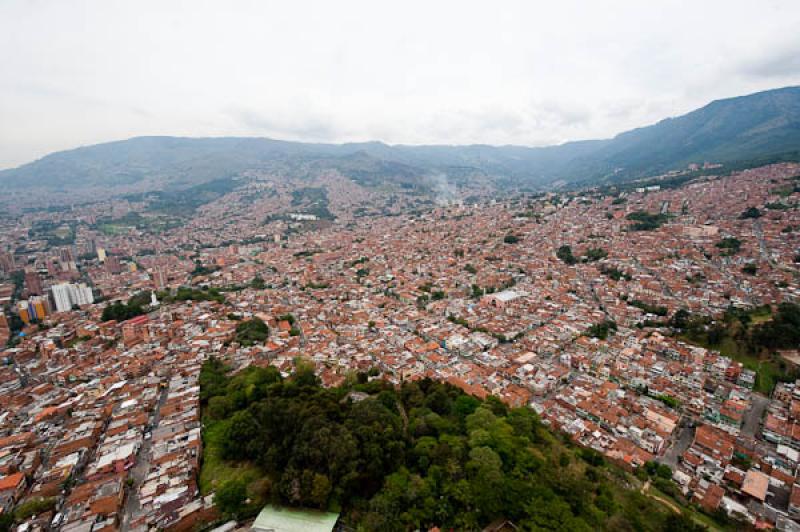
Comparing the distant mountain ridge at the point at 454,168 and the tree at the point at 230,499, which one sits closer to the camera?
the tree at the point at 230,499

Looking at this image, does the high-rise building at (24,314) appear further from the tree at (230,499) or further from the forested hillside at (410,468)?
the tree at (230,499)

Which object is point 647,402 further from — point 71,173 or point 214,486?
point 71,173

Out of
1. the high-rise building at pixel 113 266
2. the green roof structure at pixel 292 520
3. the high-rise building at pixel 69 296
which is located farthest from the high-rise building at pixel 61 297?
the green roof structure at pixel 292 520

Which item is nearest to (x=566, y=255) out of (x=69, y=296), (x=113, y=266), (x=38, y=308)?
(x=69, y=296)

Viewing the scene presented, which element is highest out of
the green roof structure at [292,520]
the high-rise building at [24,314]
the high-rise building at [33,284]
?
the high-rise building at [33,284]

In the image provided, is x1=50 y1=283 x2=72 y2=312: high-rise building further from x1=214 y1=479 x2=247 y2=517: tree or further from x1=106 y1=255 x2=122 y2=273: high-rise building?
x1=214 y1=479 x2=247 y2=517: tree

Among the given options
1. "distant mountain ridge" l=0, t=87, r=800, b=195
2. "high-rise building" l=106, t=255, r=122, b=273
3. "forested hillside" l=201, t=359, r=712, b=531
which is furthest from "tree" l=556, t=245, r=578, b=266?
"distant mountain ridge" l=0, t=87, r=800, b=195
